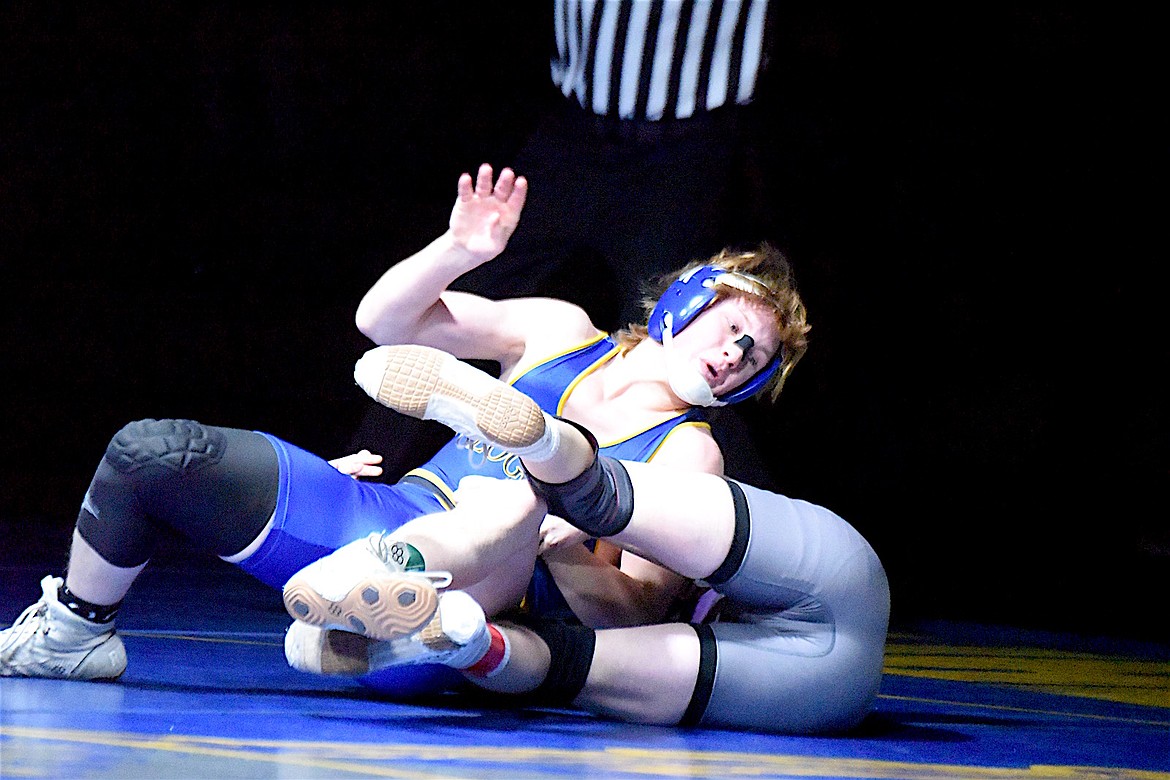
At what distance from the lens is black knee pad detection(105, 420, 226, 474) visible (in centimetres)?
173

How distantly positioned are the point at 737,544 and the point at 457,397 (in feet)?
1.50

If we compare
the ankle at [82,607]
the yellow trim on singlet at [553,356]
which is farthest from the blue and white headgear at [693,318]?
the ankle at [82,607]

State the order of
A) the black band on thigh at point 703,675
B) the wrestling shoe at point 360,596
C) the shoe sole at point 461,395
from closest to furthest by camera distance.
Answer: the wrestling shoe at point 360,596
the shoe sole at point 461,395
the black band on thigh at point 703,675

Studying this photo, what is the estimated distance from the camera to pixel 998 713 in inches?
91.9

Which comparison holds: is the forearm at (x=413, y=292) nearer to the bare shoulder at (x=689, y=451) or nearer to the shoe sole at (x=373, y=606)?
the bare shoulder at (x=689, y=451)

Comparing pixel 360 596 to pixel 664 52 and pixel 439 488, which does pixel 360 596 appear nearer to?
pixel 439 488

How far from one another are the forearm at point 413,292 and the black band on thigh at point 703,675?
2.13ft

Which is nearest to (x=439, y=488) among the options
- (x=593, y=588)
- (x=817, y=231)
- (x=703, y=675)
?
(x=593, y=588)

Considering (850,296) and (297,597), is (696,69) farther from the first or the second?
(297,597)

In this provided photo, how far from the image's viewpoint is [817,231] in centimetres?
392

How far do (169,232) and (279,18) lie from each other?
0.74 meters

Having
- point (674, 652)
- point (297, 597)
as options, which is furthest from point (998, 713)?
point (297, 597)

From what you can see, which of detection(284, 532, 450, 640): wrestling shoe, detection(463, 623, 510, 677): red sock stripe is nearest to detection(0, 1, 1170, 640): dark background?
detection(463, 623, 510, 677): red sock stripe

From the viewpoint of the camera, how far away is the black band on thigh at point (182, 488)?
1.74 metres
